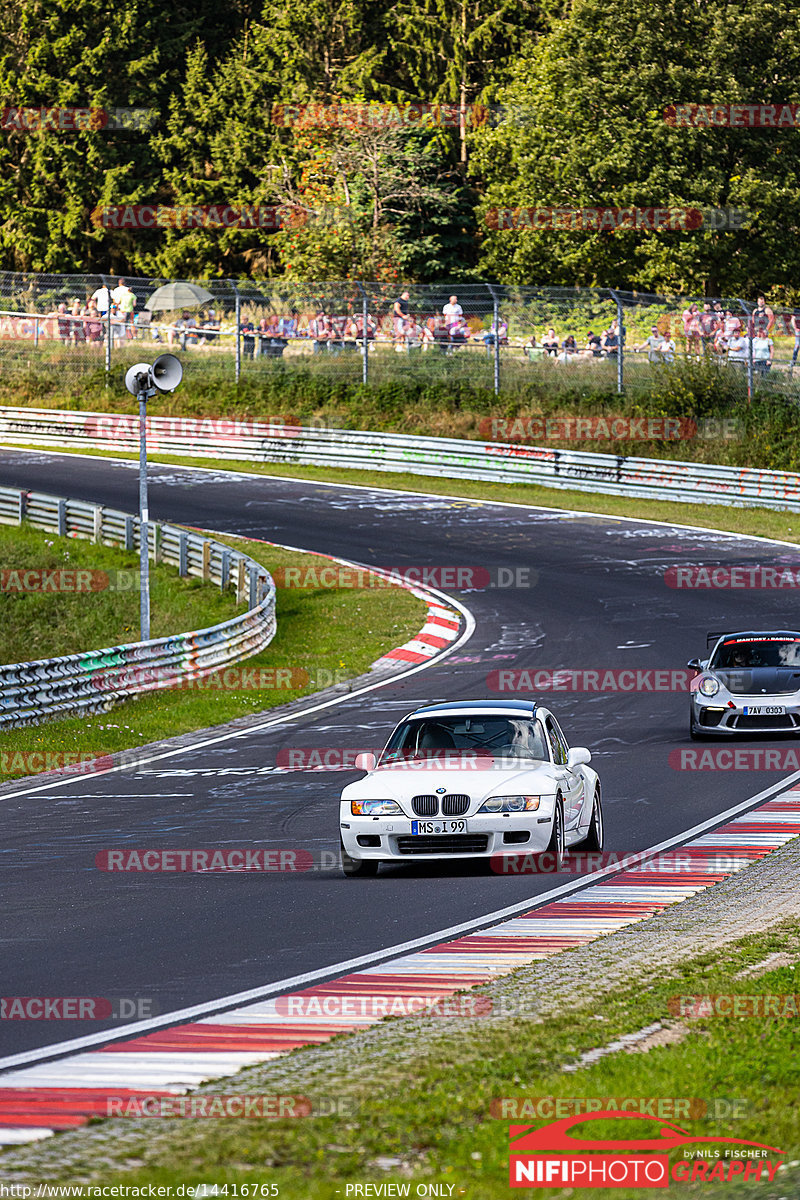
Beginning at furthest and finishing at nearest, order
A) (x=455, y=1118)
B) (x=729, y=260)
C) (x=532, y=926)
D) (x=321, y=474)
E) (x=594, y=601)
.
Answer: (x=729, y=260)
(x=321, y=474)
(x=594, y=601)
(x=532, y=926)
(x=455, y=1118)

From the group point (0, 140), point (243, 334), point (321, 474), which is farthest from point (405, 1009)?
point (0, 140)

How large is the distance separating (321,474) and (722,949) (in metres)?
37.1

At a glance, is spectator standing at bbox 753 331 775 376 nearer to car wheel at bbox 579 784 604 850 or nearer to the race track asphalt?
the race track asphalt

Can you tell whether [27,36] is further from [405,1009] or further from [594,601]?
[405,1009]

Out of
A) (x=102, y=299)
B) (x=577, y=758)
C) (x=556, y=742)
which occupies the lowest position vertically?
(x=577, y=758)

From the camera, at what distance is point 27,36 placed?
75250 mm

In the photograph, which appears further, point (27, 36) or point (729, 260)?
point (27, 36)

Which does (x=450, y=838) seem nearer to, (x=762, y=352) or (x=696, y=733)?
(x=696, y=733)

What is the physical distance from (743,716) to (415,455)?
27.1m

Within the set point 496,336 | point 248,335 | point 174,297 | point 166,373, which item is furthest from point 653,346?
point 166,373

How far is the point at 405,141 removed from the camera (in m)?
60.7

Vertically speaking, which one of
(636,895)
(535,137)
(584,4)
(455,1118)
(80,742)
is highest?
Result: (584,4)

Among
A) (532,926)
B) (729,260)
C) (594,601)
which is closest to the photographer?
(532,926)

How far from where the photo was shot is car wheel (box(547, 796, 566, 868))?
38.8 feet
